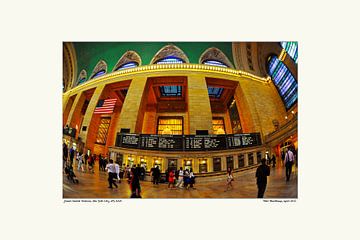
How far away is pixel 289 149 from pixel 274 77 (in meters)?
1.16

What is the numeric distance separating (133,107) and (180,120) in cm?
75

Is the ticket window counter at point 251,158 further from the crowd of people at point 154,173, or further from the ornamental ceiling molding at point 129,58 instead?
the ornamental ceiling molding at point 129,58

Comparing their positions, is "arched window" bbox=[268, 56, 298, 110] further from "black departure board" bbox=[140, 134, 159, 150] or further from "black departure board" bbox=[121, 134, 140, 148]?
"black departure board" bbox=[121, 134, 140, 148]

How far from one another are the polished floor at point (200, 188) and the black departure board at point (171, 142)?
1.87 ft

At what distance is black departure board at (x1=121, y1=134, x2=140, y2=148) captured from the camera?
2795 millimetres

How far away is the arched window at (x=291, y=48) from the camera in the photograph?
2.93 meters

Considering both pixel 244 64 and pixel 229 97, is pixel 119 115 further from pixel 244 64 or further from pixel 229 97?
pixel 244 64

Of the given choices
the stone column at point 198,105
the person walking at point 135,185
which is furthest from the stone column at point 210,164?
the person walking at point 135,185

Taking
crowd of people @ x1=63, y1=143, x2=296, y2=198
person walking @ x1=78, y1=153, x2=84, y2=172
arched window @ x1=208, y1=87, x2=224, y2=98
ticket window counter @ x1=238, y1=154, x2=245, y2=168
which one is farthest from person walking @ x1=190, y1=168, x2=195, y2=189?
person walking @ x1=78, y1=153, x2=84, y2=172

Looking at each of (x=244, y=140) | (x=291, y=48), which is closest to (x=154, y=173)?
(x=244, y=140)

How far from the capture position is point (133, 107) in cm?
290

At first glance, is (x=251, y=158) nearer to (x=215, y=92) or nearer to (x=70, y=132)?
(x=215, y=92)

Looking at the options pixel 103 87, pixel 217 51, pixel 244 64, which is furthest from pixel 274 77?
pixel 103 87

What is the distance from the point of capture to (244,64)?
3.03 m
